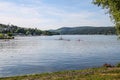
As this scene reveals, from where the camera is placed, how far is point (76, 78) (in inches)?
1009

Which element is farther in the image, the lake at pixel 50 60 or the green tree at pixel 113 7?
the lake at pixel 50 60

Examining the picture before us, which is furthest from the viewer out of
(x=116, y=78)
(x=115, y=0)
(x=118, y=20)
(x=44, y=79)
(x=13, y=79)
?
(x=118, y=20)

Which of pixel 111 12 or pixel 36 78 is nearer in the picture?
pixel 36 78

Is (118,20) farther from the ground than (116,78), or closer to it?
farther from the ground

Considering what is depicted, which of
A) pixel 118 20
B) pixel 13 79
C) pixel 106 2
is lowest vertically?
pixel 13 79

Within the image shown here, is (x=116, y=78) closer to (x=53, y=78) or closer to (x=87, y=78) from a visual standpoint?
(x=87, y=78)

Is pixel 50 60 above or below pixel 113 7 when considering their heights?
below

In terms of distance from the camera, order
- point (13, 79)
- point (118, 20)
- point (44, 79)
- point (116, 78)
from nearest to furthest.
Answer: point (116, 78) < point (44, 79) < point (13, 79) < point (118, 20)

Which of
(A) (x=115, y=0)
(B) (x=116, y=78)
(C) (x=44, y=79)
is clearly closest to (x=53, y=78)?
(C) (x=44, y=79)

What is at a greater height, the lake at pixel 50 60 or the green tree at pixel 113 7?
the green tree at pixel 113 7

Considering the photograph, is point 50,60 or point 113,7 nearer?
point 113,7

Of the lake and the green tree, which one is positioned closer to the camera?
the green tree

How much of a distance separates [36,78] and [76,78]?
4245 mm

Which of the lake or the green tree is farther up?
the green tree
